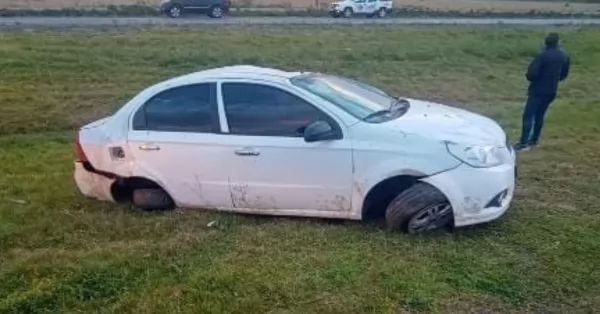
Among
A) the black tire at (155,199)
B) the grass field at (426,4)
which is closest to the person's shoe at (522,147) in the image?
the black tire at (155,199)

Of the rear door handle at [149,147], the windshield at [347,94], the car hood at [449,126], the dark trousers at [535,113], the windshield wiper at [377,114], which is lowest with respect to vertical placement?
the dark trousers at [535,113]

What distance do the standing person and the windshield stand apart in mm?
3459

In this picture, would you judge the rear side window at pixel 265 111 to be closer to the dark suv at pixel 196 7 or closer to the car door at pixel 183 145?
the car door at pixel 183 145

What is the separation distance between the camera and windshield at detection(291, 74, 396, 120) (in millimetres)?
7004

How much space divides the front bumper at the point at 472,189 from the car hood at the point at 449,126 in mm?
280

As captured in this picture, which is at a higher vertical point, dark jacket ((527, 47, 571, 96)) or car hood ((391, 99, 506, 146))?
car hood ((391, 99, 506, 146))

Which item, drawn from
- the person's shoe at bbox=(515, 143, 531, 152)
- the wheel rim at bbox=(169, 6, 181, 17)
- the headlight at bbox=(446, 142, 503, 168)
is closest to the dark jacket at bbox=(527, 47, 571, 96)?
the person's shoe at bbox=(515, 143, 531, 152)

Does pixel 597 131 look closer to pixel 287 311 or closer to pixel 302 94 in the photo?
pixel 302 94

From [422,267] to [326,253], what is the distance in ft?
2.48

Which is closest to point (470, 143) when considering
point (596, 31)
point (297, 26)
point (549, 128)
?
point (549, 128)

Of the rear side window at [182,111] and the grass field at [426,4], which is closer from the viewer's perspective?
the rear side window at [182,111]

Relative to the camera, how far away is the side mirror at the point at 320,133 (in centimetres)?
667

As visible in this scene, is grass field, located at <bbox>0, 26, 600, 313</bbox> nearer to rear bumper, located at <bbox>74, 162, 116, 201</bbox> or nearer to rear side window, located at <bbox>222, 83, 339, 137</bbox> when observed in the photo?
rear bumper, located at <bbox>74, 162, 116, 201</bbox>

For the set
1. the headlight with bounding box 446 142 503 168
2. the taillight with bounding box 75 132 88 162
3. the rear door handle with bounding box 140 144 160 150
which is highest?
the headlight with bounding box 446 142 503 168
